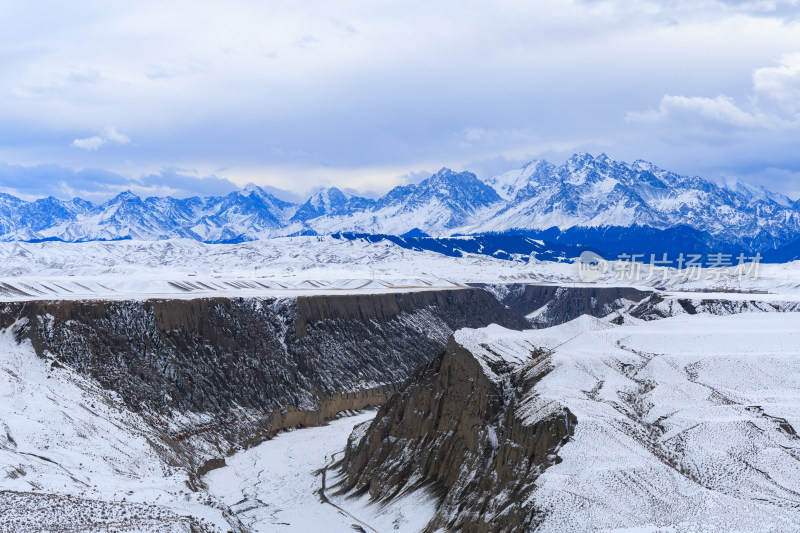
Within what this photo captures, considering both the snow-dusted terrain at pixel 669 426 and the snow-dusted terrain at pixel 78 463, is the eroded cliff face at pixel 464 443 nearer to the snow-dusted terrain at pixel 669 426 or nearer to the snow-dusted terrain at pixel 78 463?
the snow-dusted terrain at pixel 669 426

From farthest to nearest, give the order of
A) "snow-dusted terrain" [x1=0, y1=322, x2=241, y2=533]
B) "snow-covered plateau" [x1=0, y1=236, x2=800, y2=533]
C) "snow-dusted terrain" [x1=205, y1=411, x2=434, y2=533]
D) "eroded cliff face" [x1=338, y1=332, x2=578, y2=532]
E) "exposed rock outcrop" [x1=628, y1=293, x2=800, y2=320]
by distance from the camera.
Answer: "exposed rock outcrop" [x1=628, y1=293, x2=800, y2=320]
"snow-dusted terrain" [x1=205, y1=411, x2=434, y2=533]
"eroded cliff face" [x1=338, y1=332, x2=578, y2=532]
"snow-covered plateau" [x1=0, y1=236, x2=800, y2=533]
"snow-dusted terrain" [x1=0, y1=322, x2=241, y2=533]

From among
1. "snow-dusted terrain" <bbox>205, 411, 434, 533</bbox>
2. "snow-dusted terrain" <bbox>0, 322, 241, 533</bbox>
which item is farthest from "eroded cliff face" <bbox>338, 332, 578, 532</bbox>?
"snow-dusted terrain" <bbox>0, 322, 241, 533</bbox>

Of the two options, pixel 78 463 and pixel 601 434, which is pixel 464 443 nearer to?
pixel 601 434

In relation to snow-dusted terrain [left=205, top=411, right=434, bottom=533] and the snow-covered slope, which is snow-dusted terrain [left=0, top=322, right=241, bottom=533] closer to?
snow-dusted terrain [left=205, top=411, right=434, bottom=533]

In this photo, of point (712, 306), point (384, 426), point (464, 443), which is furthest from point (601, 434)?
point (712, 306)

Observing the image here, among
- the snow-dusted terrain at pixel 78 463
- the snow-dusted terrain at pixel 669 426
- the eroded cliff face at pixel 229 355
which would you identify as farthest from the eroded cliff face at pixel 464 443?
the eroded cliff face at pixel 229 355

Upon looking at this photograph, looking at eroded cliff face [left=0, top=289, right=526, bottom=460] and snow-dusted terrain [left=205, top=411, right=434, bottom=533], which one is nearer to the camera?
snow-dusted terrain [left=205, top=411, right=434, bottom=533]
